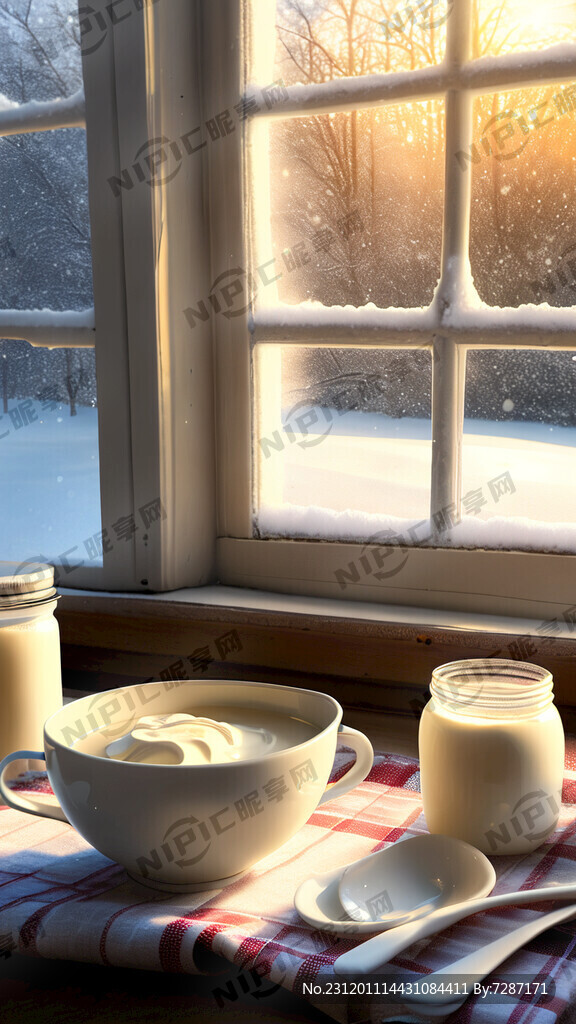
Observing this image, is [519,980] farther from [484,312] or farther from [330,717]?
[484,312]

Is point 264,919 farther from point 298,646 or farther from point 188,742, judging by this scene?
point 298,646

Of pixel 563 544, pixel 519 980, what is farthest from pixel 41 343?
pixel 519 980

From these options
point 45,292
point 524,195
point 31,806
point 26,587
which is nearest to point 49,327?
point 45,292

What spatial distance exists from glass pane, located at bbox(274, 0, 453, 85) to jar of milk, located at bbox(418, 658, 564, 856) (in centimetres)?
70

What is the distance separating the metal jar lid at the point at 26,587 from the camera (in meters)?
0.86

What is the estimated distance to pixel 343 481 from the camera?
1.10 meters

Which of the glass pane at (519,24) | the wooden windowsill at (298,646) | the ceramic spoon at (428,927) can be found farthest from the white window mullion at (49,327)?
the ceramic spoon at (428,927)

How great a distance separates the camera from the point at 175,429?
112 cm

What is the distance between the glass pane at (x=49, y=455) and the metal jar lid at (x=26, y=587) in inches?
11.8

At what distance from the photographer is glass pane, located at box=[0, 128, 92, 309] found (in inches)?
46.2

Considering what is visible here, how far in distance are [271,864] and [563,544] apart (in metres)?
0.49

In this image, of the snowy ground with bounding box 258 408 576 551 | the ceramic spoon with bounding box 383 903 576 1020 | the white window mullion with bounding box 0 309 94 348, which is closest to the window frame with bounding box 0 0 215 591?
the white window mullion with bounding box 0 309 94 348

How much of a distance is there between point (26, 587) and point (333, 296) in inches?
19.2

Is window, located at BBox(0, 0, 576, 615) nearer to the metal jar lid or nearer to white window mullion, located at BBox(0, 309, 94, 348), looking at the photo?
white window mullion, located at BBox(0, 309, 94, 348)
